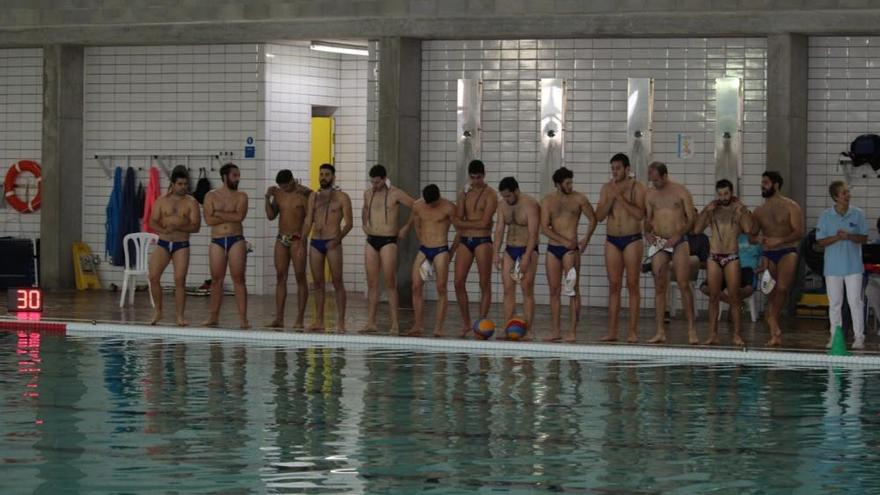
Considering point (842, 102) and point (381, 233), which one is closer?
point (381, 233)

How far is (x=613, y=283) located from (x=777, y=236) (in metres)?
1.71

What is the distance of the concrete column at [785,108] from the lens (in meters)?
19.2

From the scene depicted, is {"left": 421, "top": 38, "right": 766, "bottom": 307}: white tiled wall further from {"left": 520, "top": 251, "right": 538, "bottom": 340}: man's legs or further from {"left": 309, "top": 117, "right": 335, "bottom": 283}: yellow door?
{"left": 520, "top": 251, "right": 538, "bottom": 340}: man's legs

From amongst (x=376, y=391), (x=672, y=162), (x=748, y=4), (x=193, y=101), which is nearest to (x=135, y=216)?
(x=193, y=101)

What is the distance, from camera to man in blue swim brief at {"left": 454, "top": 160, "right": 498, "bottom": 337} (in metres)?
16.6

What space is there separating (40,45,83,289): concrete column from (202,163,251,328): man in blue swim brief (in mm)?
6164

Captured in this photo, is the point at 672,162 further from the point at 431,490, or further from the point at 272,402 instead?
the point at 431,490

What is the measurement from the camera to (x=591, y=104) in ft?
67.9

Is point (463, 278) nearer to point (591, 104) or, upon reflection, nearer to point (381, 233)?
point (381, 233)

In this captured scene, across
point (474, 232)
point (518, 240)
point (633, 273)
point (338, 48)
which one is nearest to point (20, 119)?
point (338, 48)

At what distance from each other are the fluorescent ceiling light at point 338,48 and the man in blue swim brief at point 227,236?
18.9 ft

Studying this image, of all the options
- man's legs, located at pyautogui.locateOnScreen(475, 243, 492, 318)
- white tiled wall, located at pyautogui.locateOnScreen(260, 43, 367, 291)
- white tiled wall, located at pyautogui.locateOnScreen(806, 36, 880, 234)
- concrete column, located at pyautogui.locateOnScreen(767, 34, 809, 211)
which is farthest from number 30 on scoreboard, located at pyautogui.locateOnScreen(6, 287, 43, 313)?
white tiled wall, located at pyautogui.locateOnScreen(806, 36, 880, 234)

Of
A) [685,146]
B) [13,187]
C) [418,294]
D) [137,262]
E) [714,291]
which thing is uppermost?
[685,146]

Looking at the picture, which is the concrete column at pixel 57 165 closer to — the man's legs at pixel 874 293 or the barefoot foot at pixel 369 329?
the barefoot foot at pixel 369 329
